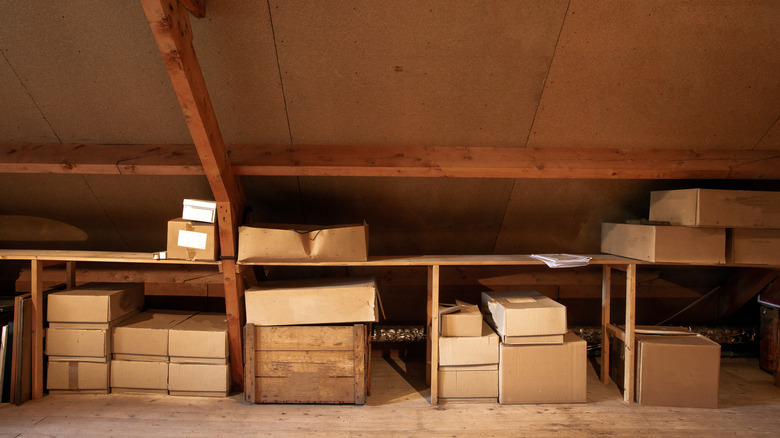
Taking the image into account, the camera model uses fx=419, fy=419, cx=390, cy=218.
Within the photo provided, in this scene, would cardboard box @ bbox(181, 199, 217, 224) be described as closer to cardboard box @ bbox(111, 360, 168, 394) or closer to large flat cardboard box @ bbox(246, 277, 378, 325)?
large flat cardboard box @ bbox(246, 277, 378, 325)

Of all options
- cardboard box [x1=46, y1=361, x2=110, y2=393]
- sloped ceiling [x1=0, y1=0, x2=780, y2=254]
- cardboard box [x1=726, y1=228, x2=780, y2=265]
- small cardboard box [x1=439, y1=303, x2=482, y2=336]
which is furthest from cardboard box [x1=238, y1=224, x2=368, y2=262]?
cardboard box [x1=726, y1=228, x2=780, y2=265]

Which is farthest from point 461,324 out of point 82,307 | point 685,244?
point 82,307

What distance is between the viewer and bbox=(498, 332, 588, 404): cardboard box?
2.54 m

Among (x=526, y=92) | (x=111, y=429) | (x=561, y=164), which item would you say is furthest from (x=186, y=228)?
(x=561, y=164)

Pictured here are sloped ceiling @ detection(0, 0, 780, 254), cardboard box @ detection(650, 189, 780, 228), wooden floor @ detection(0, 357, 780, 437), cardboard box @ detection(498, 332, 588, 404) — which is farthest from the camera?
cardboard box @ detection(498, 332, 588, 404)

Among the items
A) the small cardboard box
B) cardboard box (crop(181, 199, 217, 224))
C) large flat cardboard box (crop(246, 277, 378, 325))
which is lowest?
the small cardboard box

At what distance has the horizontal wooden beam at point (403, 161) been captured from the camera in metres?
2.47

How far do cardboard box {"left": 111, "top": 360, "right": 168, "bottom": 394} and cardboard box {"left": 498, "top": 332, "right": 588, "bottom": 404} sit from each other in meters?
2.11

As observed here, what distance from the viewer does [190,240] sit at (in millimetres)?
2486

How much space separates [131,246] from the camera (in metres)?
3.31

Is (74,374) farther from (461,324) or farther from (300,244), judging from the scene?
(461,324)

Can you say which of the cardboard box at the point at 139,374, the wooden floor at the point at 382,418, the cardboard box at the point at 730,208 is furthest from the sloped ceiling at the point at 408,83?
the wooden floor at the point at 382,418

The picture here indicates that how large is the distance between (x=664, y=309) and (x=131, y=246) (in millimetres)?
4337

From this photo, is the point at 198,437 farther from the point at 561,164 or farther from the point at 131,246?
the point at 561,164
